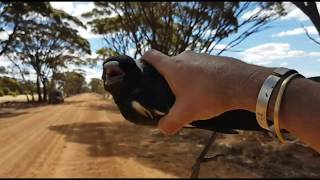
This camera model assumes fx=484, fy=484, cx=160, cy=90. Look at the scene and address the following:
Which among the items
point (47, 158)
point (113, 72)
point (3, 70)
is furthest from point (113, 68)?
point (47, 158)

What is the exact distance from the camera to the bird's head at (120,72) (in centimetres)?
84

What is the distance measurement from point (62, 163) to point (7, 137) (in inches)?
281

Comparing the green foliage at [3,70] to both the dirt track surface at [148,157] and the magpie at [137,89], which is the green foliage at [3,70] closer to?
the magpie at [137,89]

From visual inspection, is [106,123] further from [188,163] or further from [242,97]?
[242,97]

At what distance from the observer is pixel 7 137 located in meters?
1.48

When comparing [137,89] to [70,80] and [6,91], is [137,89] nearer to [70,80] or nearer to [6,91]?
[6,91]

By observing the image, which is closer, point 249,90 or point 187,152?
point 249,90

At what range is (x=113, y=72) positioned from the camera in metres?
0.85

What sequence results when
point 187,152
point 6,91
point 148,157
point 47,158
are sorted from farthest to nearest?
point 187,152
point 148,157
point 47,158
point 6,91

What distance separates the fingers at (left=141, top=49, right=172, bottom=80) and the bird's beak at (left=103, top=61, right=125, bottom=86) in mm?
85

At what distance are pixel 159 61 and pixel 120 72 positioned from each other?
0.32 ft

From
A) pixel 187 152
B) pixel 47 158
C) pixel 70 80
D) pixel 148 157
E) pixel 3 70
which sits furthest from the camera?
pixel 187 152

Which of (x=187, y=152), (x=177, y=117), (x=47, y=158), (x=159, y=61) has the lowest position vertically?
(x=187, y=152)

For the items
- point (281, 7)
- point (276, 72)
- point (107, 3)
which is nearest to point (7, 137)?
point (276, 72)
